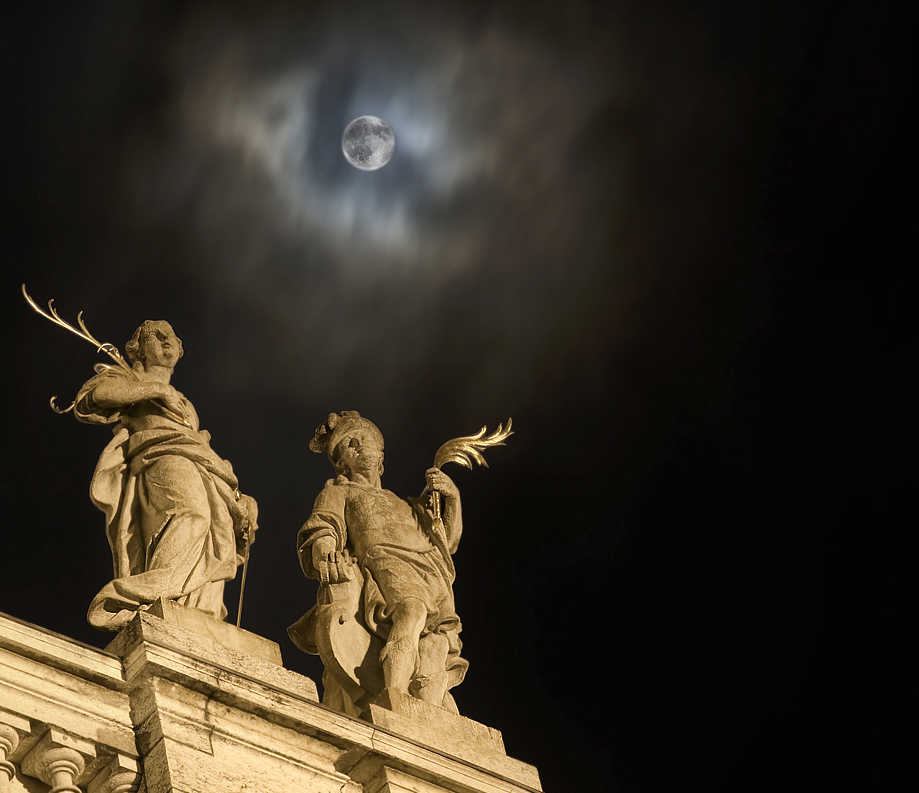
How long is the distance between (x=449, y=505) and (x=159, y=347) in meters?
2.72

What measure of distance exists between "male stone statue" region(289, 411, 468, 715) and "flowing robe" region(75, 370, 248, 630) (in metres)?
0.83

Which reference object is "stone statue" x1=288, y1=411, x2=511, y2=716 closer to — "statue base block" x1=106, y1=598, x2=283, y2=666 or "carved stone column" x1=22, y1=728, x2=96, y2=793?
"statue base block" x1=106, y1=598, x2=283, y2=666

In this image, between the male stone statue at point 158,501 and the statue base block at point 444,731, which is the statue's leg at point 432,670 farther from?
the male stone statue at point 158,501

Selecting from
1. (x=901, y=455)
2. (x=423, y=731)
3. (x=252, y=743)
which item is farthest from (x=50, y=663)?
(x=901, y=455)

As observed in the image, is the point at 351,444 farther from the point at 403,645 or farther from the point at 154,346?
the point at 403,645

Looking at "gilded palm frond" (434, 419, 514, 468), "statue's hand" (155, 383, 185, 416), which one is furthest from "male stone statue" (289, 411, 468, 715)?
"statue's hand" (155, 383, 185, 416)

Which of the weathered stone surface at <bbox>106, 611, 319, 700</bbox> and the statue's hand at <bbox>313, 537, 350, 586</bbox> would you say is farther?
the statue's hand at <bbox>313, 537, 350, 586</bbox>

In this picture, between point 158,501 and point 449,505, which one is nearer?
point 158,501

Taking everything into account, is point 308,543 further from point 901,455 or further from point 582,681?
point 901,455

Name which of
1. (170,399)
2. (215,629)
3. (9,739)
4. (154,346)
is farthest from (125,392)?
(9,739)

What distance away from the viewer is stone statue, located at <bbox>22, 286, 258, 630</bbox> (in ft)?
33.0

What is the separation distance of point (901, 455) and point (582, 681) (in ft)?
20.1

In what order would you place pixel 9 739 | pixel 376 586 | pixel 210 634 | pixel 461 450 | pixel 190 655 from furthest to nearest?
pixel 461 450, pixel 376 586, pixel 210 634, pixel 190 655, pixel 9 739

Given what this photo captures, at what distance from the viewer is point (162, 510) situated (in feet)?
34.6
